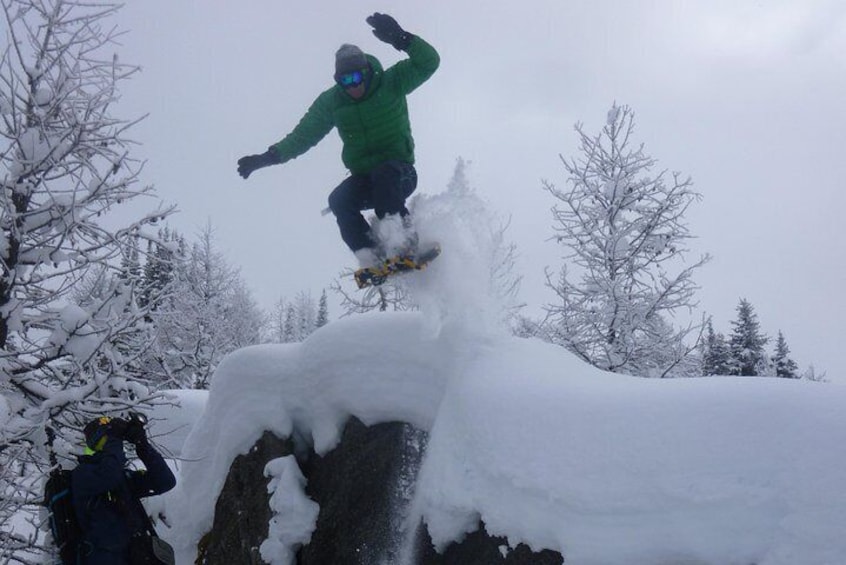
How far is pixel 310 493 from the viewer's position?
18.3 feet

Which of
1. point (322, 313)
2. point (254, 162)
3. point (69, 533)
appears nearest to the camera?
point (69, 533)

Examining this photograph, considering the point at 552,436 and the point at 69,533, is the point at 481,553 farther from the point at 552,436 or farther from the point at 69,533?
the point at 69,533

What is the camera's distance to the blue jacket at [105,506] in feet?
14.9

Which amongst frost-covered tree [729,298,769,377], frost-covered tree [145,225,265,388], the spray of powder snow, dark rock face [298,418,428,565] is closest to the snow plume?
the spray of powder snow

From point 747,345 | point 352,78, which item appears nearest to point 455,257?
point 352,78

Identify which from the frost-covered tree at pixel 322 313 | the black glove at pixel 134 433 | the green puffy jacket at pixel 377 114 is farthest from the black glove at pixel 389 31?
the frost-covered tree at pixel 322 313

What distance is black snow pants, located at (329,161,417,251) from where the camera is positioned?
603 centimetres

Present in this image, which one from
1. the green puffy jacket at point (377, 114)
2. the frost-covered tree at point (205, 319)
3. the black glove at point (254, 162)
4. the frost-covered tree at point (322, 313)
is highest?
the frost-covered tree at point (322, 313)

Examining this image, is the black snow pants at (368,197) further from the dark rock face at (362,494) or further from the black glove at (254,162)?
the dark rock face at (362,494)

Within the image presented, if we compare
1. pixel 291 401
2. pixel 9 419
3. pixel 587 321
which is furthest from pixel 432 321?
pixel 587 321

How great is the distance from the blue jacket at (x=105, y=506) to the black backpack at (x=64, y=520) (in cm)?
8


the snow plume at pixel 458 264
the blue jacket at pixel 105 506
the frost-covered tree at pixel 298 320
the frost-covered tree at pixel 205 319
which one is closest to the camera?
the blue jacket at pixel 105 506

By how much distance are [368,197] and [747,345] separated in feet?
78.8

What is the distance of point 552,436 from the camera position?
3.79 meters
